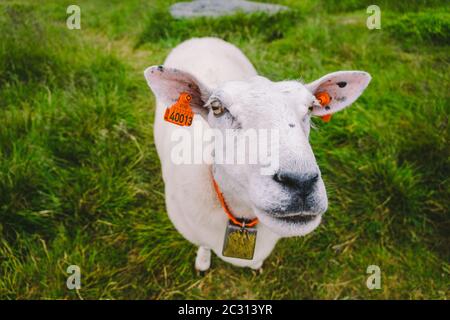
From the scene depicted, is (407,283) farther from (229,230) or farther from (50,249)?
(50,249)

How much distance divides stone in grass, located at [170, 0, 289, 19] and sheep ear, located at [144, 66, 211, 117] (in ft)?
12.9

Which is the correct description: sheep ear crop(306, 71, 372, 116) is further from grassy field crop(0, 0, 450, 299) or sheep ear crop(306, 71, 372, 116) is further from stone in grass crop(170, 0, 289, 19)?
stone in grass crop(170, 0, 289, 19)

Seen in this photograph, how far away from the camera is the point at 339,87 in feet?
6.72

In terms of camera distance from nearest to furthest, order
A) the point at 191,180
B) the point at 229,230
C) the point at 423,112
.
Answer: the point at 229,230, the point at 191,180, the point at 423,112

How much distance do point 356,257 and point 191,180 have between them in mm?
1525

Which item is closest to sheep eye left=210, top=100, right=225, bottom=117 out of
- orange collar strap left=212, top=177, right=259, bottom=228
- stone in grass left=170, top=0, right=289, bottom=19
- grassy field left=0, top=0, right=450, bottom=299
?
orange collar strap left=212, top=177, right=259, bottom=228

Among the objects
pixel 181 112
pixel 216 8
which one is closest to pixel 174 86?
pixel 181 112

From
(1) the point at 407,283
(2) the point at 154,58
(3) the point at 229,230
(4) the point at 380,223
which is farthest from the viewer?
(2) the point at 154,58

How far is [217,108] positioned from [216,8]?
4.57 m

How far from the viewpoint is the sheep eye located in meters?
1.75

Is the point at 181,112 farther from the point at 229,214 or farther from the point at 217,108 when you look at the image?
the point at 229,214

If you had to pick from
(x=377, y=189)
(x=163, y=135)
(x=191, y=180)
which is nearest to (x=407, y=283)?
(x=377, y=189)

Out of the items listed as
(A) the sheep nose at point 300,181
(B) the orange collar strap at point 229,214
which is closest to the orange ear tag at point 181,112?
(B) the orange collar strap at point 229,214

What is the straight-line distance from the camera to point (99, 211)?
9.46 feet
